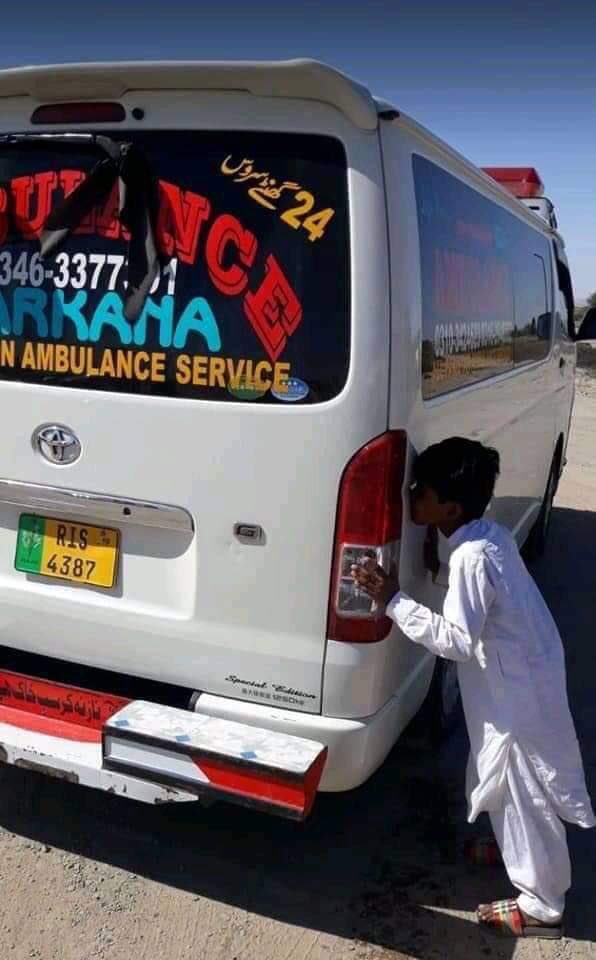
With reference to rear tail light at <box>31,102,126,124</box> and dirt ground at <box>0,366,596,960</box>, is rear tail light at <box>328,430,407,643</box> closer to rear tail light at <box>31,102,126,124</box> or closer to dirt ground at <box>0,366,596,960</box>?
dirt ground at <box>0,366,596,960</box>

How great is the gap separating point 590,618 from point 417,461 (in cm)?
363

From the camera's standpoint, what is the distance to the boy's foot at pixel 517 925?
2.88 metres

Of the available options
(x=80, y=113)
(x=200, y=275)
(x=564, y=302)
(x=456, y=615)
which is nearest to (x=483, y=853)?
(x=456, y=615)

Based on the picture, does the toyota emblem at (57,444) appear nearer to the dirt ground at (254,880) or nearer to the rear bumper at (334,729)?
the rear bumper at (334,729)

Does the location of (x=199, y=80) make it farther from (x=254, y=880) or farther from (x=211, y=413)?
(x=254, y=880)

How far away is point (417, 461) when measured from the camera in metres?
2.77

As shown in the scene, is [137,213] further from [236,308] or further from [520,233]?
[520,233]

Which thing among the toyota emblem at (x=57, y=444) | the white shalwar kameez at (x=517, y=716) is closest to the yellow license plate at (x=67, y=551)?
the toyota emblem at (x=57, y=444)

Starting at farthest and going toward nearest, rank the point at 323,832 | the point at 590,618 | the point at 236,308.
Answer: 1. the point at 590,618
2. the point at 323,832
3. the point at 236,308

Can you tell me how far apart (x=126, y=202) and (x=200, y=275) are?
31 centimetres

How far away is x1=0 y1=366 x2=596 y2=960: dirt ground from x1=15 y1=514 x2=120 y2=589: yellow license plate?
99 centimetres

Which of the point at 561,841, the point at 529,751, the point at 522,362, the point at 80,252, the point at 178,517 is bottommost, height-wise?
the point at 561,841

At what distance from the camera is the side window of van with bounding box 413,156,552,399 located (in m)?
2.91

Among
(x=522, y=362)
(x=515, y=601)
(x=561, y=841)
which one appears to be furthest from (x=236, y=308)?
(x=522, y=362)
